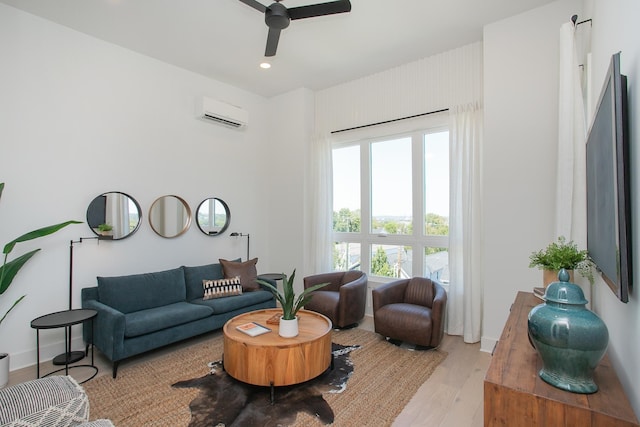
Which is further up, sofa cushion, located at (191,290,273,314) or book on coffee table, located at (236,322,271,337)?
book on coffee table, located at (236,322,271,337)

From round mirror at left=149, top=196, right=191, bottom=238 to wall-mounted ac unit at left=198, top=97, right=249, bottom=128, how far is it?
1.21 metres

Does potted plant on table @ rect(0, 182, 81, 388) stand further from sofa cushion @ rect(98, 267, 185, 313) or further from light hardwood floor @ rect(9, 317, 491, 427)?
sofa cushion @ rect(98, 267, 185, 313)

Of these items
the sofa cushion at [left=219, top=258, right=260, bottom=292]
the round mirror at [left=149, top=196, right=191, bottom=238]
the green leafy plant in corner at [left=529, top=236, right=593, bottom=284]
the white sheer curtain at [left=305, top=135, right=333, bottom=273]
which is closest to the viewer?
the green leafy plant in corner at [left=529, top=236, right=593, bottom=284]

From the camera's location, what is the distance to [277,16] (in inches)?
101

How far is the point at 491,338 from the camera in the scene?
3.29 m

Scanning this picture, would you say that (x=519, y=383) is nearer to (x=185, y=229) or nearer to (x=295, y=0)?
(x=295, y=0)

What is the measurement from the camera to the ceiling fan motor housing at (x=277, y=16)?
8.26 feet

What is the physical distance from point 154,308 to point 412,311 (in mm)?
2786

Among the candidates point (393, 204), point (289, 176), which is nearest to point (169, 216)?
point (289, 176)

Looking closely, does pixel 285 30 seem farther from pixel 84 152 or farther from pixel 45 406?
pixel 45 406

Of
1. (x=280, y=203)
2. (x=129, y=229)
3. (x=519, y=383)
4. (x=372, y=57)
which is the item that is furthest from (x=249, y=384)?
(x=372, y=57)

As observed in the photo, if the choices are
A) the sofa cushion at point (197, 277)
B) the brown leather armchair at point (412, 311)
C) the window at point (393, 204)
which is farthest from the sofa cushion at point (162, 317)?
the window at point (393, 204)

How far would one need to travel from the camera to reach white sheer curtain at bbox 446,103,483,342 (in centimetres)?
356

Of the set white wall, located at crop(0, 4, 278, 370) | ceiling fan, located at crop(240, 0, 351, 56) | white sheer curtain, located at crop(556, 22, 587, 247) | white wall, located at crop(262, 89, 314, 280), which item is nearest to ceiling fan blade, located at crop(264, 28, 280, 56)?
ceiling fan, located at crop(240, 0, 351, 56)
